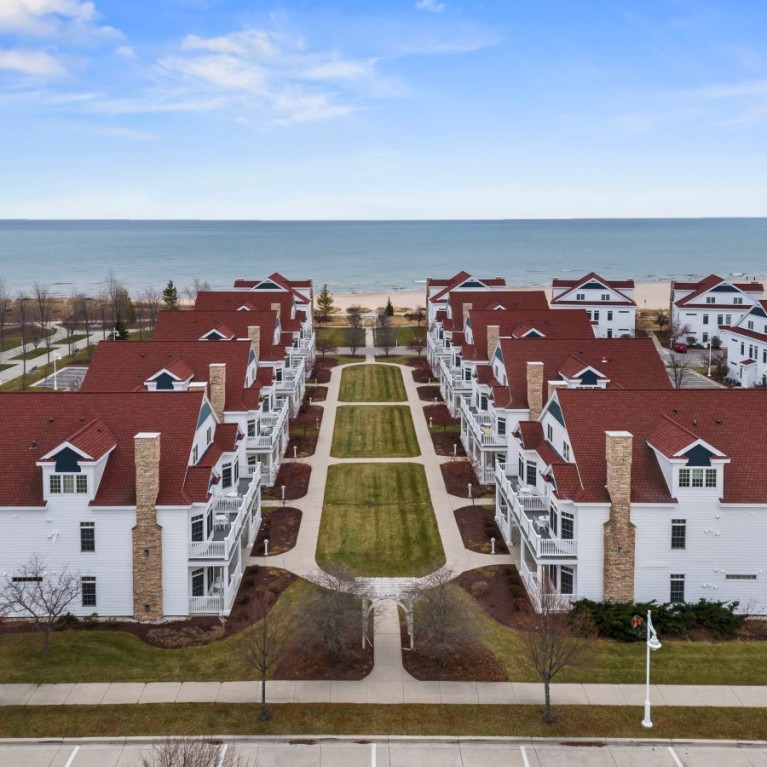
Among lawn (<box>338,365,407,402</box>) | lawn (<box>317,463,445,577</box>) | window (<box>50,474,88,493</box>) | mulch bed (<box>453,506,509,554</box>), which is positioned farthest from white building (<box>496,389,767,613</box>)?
lawn (<box>338,365,407,402</box>)

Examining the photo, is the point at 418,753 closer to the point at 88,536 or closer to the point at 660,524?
the point at 660,524

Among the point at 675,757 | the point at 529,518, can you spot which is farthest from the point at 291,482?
the point at 675,757

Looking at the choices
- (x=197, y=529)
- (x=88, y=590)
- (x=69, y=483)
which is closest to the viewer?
(x=69, y=483)

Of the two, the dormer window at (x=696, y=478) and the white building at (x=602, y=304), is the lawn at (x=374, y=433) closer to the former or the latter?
the dormer window at (x=696, y=478)

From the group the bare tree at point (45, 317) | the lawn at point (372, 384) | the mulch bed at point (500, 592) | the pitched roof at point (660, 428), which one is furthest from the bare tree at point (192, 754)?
the bare tree at point (45, 317)

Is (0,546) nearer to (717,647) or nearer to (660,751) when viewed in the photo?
(660,751)

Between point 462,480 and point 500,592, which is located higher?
point 462,480

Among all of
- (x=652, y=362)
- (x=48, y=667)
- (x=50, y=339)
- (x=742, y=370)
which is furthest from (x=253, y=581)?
(x=50, y=339)
